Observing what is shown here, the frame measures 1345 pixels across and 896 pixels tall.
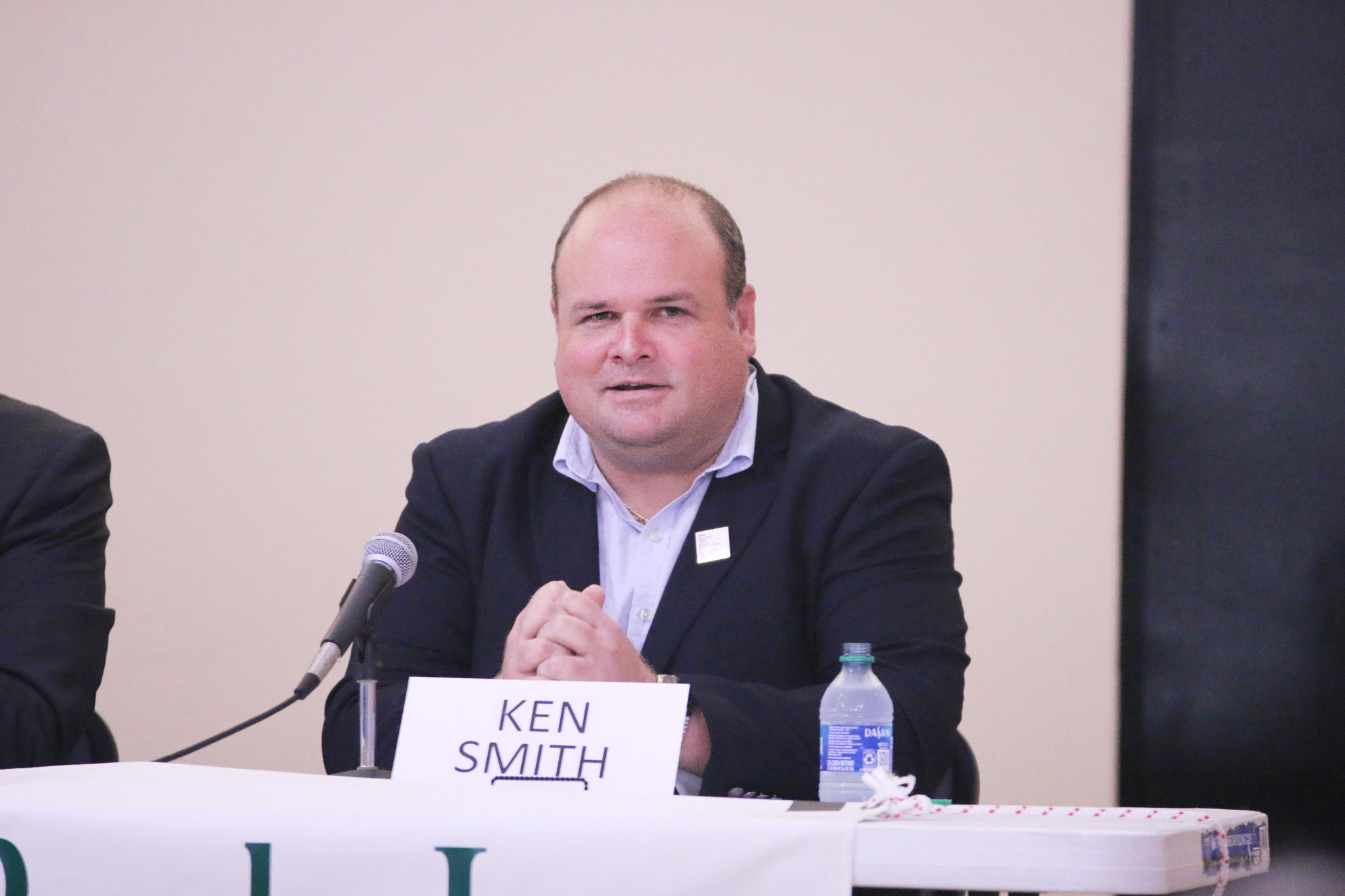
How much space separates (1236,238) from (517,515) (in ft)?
7.18

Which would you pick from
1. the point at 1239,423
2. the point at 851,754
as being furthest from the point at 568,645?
the point at 1239,423

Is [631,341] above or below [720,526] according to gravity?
above

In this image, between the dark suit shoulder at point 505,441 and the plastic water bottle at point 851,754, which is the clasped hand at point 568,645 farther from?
the dark suit shoulder at point 505,441

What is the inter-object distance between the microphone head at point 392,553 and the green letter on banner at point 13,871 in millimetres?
484

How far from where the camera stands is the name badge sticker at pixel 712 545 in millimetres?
2096

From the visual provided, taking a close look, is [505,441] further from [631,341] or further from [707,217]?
[707,217]

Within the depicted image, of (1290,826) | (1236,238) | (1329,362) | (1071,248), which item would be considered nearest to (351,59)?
(1071,248)

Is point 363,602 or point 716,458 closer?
point 363,602

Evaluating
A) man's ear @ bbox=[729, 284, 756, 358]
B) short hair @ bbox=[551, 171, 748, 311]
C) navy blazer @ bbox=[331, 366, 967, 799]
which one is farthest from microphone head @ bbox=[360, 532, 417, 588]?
man's ear @ bbox=[729, 284, 756, 358]

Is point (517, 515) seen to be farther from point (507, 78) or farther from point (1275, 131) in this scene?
point (1275, 131)

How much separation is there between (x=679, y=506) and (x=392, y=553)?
69cm

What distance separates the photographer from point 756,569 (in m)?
2.07

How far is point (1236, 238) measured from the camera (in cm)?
347

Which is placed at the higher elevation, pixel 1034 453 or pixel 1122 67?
pixel 1122 67
